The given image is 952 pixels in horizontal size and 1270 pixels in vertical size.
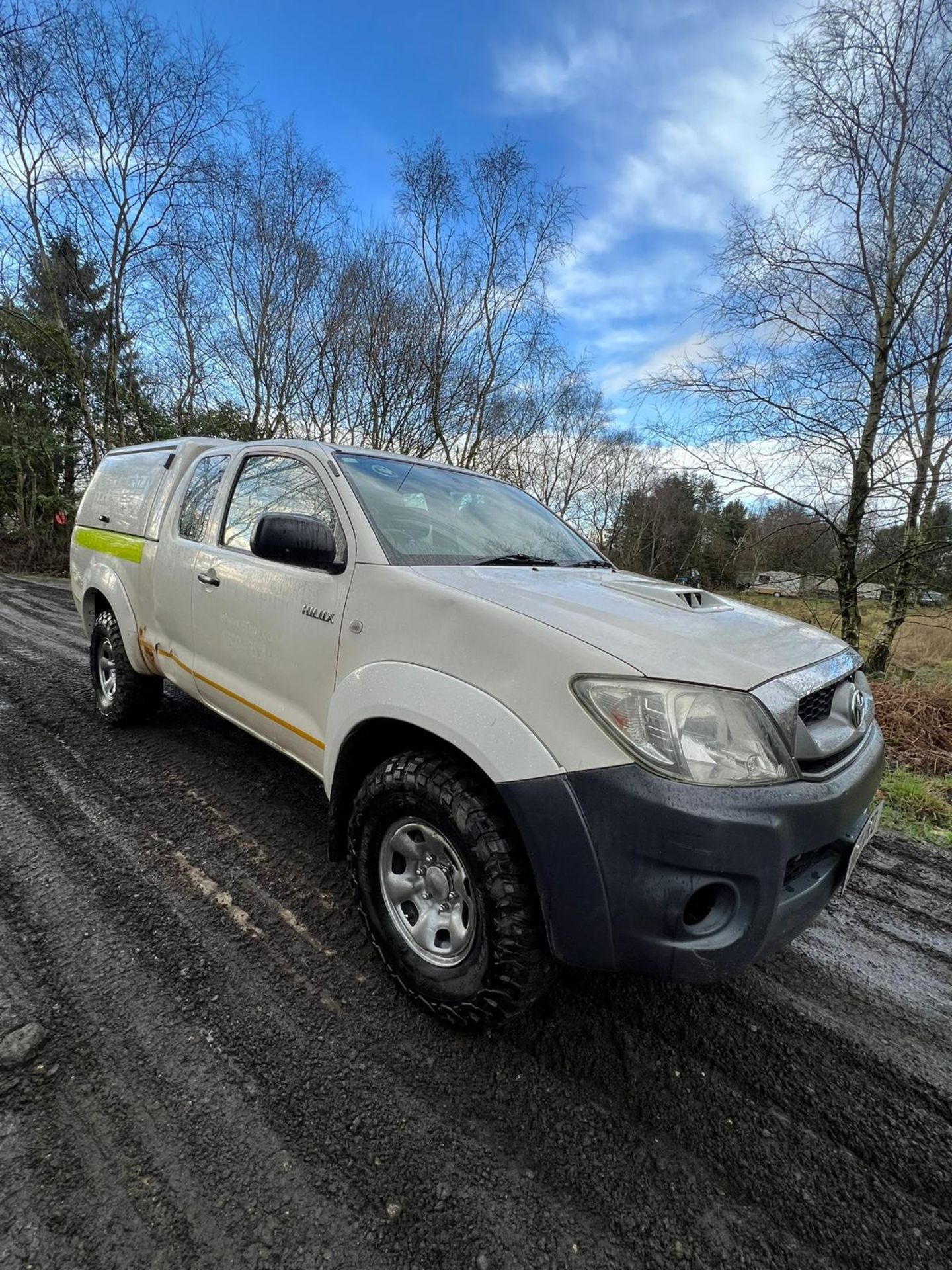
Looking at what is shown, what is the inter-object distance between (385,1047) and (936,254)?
8.29 m

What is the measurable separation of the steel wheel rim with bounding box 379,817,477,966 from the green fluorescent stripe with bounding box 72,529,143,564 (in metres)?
2.78

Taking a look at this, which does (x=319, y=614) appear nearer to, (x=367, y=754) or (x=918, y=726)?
(x=367, y=754)

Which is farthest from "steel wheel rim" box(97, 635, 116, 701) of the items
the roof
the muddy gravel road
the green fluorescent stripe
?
the muddy gravel road

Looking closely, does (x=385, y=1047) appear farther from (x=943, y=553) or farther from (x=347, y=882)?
(x=943, y=553)

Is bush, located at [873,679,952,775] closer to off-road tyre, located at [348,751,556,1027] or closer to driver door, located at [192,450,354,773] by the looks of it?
off-road tyre, located at [348,751,556,1027]

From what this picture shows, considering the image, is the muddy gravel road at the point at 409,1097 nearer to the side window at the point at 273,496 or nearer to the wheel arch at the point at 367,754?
the wheel arch at the point at 367,754

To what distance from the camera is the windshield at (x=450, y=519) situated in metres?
2.22

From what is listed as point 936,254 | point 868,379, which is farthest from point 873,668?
point 936,254

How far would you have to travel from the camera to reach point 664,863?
132 cm

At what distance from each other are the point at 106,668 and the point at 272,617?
8.18 ft

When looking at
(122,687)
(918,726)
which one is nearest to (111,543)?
(122,687)

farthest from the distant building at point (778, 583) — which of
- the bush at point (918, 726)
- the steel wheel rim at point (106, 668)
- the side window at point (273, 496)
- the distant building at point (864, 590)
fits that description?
the steel wheel rim at point (106, 668)

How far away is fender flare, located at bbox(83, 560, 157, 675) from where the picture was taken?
11.8ft

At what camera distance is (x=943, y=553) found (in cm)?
590
